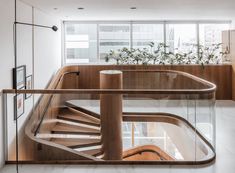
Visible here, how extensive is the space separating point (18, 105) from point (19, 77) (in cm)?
54

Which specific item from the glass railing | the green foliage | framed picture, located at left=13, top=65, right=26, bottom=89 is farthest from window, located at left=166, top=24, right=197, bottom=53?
framed picture, located at left=13, top=65, right=26, bottom=89

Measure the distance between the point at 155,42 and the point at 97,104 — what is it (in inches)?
230

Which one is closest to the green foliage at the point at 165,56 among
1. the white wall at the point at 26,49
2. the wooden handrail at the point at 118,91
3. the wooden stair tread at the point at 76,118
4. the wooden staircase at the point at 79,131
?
the white wall at the point at 26,49

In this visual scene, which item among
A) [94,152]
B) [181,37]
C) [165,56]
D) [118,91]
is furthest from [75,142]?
[181,37]

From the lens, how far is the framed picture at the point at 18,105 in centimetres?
441

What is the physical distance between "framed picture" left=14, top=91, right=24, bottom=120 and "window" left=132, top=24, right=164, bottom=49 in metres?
5.61

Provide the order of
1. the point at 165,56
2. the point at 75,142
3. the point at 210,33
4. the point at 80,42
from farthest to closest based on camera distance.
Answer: the point at 80,42, the point at 210,33, the point at 165,56, the point at 75,142

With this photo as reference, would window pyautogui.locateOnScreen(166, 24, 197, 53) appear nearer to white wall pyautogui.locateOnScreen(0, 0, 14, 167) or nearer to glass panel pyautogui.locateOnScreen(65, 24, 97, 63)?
glass panel pyautogui.locateOnScreen(65, 24, 97, 63)

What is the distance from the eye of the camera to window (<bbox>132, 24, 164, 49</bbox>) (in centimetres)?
962

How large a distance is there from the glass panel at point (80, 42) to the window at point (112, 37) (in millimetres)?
237

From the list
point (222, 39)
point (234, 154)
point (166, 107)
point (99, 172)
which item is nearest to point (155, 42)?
point (222, 39)

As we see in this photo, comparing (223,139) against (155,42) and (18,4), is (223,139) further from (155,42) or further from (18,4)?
(155,42)

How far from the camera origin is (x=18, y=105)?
459 centimetres

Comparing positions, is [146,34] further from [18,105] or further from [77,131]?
[18,105]
